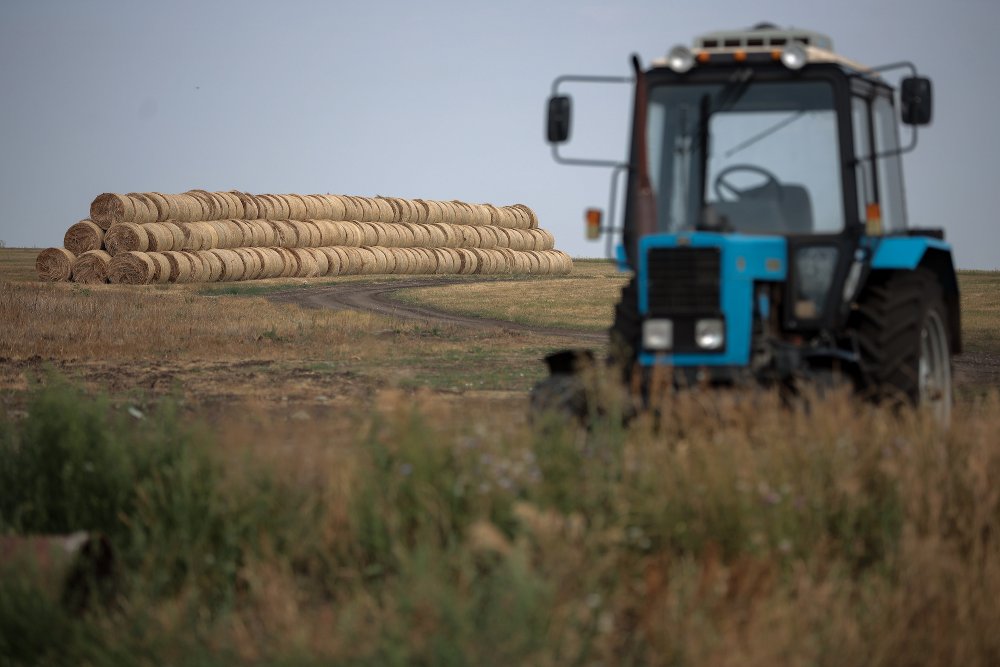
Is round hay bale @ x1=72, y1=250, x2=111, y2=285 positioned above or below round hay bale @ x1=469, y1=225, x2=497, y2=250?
below

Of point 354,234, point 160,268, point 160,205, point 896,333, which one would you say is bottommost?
point 896,333

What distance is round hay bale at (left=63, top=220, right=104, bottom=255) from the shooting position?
37.0 meters

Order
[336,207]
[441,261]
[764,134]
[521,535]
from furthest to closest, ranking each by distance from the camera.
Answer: [441,261] < [336,207] < [764,134] < [521,535]

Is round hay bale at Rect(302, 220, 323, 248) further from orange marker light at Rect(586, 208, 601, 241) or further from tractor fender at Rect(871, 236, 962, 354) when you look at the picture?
orange marker light at Rect(586, 208, 601, 241)

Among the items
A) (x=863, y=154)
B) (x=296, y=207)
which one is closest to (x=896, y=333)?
(x=863, y=154)

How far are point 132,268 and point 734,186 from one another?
29337mm

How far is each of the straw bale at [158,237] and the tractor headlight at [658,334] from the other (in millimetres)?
30614

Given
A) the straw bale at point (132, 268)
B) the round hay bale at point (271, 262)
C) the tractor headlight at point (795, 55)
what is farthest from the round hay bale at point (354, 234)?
the tractor headlight at point (795, 55)

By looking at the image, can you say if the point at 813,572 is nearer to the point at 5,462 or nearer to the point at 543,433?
the point at 543,433

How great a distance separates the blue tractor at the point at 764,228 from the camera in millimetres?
8117

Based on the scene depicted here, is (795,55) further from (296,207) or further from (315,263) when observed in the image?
(296,207)

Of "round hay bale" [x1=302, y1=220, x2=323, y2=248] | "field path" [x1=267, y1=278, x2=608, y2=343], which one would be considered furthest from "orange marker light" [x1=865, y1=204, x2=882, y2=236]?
"round hay bale" [x1=302, y1=220, x2=323, y2=248]

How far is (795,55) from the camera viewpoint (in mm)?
8312

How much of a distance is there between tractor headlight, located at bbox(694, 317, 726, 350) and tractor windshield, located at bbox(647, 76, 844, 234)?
0.65 m
